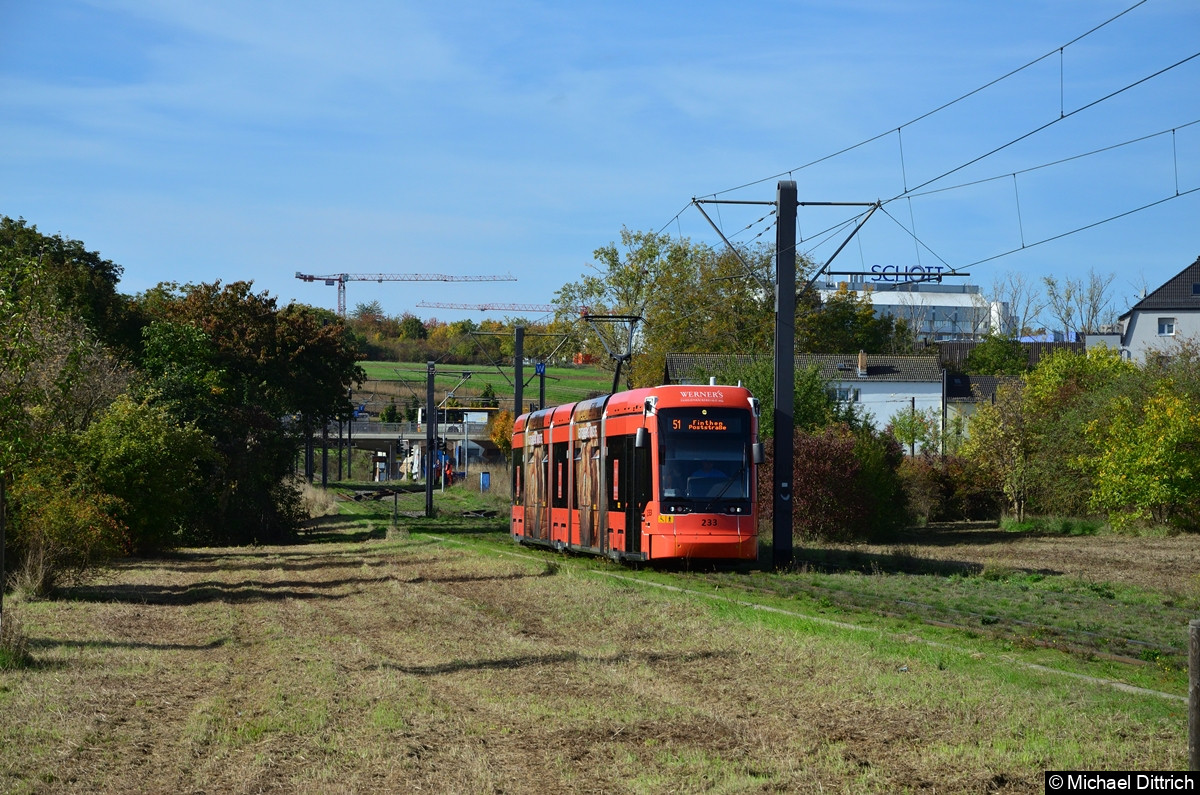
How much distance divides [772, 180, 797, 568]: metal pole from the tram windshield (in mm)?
1080

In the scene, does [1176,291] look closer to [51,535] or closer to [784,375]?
[784,375]

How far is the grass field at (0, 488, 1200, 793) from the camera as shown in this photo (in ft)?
25.1

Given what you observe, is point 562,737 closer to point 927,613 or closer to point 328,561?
point 927,613

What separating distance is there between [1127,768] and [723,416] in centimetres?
1462

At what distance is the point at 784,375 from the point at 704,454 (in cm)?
245

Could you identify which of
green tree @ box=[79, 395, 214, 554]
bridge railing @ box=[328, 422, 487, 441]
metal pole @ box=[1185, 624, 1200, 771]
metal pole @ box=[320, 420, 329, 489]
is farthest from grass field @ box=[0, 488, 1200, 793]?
bridge railing @ box=[328, 422, 487, 441]

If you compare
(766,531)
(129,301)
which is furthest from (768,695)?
(129,301)

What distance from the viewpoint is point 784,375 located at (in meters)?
22.6

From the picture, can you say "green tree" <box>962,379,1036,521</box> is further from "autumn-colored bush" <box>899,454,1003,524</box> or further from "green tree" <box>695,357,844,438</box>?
"green tree" <box>695,357,844,438</box>

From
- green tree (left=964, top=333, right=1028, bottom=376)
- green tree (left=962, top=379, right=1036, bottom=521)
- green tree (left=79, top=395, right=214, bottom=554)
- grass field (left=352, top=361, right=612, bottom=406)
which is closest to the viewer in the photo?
green tree (left=79, top=395, right=214, bottom=554)

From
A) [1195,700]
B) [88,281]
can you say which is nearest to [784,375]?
[1195,700]

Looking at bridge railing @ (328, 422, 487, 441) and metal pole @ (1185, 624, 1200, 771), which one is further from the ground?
bridge railing @ (328, 422, 487, 441)

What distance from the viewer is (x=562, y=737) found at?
8.62m

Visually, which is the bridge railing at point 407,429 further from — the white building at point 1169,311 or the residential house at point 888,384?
the white building at point 1169,311
